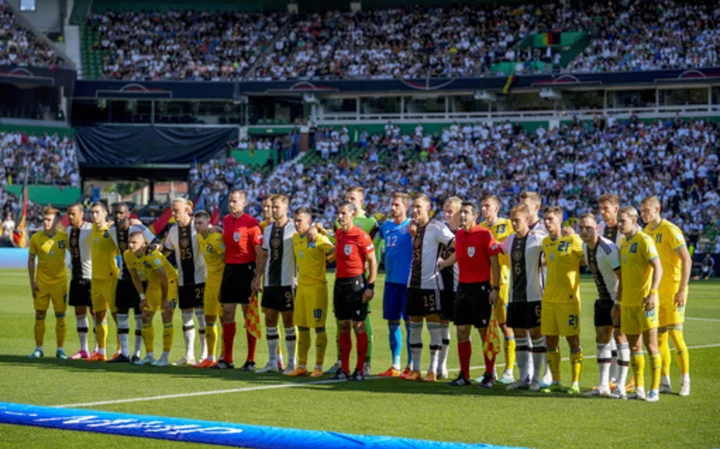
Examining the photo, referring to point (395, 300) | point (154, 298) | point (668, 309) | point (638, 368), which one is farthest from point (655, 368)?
point (154, 298)

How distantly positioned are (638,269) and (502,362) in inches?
177

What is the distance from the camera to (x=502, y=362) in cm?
1593

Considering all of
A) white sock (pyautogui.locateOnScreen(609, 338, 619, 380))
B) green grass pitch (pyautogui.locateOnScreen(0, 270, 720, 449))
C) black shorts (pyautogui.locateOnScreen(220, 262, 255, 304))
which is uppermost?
black shorts (pyautogui.locateOnScreen(220, 262, 255, 304))

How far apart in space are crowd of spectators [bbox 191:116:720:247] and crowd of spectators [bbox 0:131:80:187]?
719 cm

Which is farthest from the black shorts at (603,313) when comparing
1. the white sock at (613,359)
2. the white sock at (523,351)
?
the white sock at (523,351)

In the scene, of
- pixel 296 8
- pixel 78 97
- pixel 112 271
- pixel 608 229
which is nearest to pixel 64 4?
pixel 78 97

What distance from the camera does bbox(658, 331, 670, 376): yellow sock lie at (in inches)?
484

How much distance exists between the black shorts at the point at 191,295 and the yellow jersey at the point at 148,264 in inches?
13.6

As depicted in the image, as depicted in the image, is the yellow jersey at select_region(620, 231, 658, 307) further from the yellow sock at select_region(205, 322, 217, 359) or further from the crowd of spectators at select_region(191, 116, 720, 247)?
the crowd of spectators at select_region(191, 116, 720, 247)

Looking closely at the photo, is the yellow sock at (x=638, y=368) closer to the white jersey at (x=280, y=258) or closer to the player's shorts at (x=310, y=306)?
the player's shorts at (x=310, y=306)

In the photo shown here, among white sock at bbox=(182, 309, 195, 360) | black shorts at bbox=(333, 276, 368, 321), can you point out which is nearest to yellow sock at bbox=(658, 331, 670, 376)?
black shorts at bbox=(333, 276, 368, 321)

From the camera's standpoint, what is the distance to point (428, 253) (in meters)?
13.6

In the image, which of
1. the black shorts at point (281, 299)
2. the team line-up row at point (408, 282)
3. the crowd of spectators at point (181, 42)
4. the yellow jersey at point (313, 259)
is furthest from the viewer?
the crowd of spectators at point (181, 42)

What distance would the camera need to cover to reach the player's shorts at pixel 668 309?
1230cm
